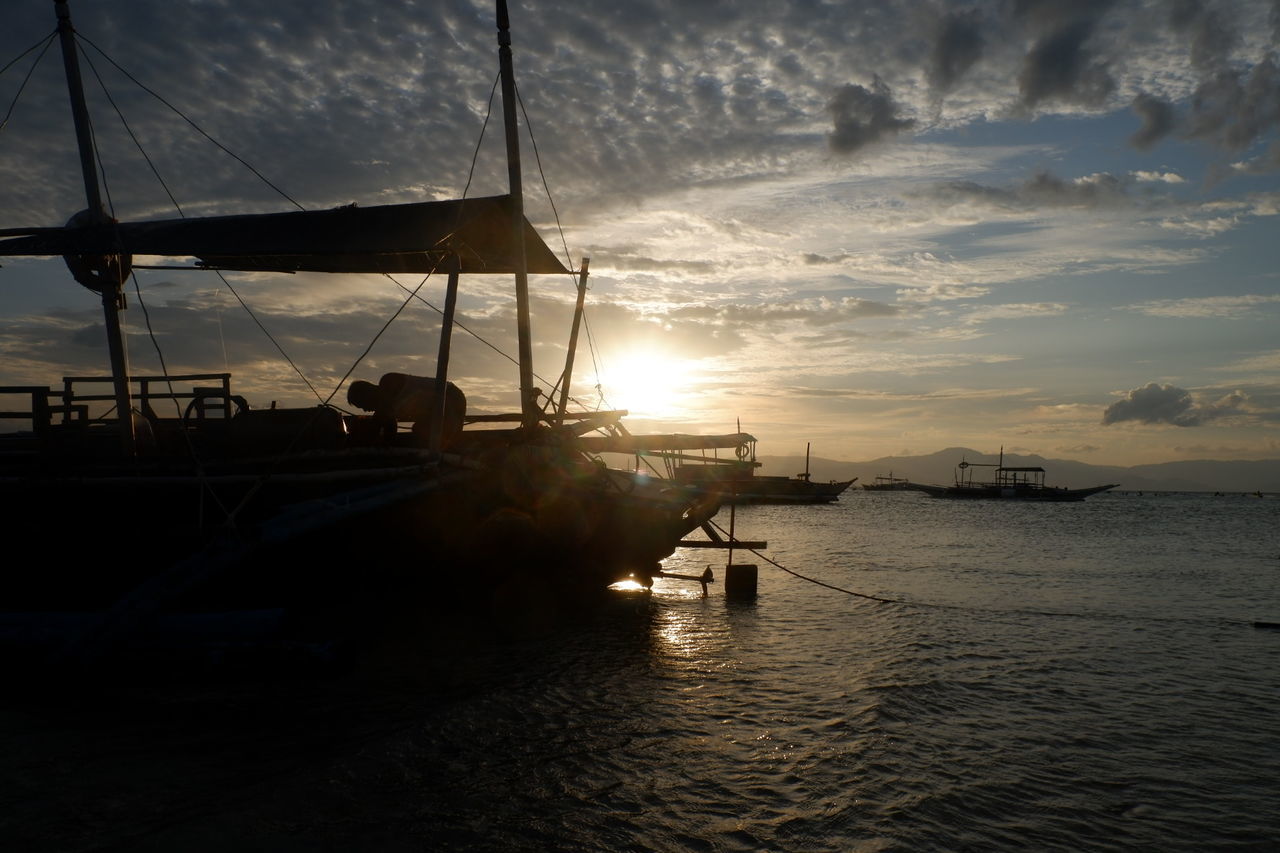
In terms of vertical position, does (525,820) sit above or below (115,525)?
below

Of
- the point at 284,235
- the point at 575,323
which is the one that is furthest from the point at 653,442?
the point at 284,235

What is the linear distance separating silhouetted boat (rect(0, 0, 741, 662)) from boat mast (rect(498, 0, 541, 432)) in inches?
2.1

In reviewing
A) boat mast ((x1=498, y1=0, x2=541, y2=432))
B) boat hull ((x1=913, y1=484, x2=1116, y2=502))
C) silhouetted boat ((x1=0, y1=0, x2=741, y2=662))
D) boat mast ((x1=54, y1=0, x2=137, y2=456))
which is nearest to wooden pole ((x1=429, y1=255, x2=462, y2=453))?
silhouetted boat ((x1=0, y1=0, x2=741, y2=662))

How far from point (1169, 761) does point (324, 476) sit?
39.3 feet

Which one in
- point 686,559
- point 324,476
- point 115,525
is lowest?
point 686,559

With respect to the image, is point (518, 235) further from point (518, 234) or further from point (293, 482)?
point (293, 482)

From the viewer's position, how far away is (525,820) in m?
6.98

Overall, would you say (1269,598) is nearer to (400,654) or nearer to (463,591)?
(463,591)

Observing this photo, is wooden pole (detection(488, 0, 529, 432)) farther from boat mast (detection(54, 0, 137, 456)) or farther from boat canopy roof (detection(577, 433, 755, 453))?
boat mast (detection(54, 0, 137, 456))

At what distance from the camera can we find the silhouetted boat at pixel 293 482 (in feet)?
37.4

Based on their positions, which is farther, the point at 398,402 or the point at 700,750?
the point at 398,402

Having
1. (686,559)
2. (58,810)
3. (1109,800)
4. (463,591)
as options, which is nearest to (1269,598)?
(686,559)

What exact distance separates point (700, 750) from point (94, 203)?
1608cm

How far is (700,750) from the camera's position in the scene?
358 inches
